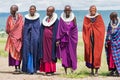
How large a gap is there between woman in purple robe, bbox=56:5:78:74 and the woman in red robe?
38 cm

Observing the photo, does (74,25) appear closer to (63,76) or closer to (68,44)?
(68,44)

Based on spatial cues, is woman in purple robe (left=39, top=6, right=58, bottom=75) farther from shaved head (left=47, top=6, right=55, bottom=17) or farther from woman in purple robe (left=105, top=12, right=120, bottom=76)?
woman in purple robe (left=105, top=12, right=120, bottom=76)

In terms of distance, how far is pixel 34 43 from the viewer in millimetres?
15562

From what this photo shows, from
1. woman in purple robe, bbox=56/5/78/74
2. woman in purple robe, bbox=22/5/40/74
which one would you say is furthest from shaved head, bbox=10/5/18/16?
woman in purple robe, bbox=56/5/78/74

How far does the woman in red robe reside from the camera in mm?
15031

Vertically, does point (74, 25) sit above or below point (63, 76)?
above

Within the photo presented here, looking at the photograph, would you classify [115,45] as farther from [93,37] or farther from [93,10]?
[93,10]

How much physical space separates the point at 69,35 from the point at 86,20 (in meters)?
0.71

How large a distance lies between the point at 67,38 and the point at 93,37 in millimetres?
823

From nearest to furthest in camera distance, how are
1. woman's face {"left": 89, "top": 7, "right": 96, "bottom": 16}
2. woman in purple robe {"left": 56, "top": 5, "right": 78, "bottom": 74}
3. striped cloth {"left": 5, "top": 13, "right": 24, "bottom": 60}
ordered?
woman's face {"left": 89, "top": 7, "right": 96, "bottom": 16} → woman in purple robe {"left": 56, "top": 5, "right": 78, "bottom": 74} → striped cloth {"left": 5, "top": 13, "right": 24, "bottom": 60}

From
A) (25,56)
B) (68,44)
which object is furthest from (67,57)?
(25,56)

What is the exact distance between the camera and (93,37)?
15.1 metres

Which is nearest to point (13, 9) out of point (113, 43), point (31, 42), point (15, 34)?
point (15, 34)

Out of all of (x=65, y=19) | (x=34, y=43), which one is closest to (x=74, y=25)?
(x=65, y=19)
